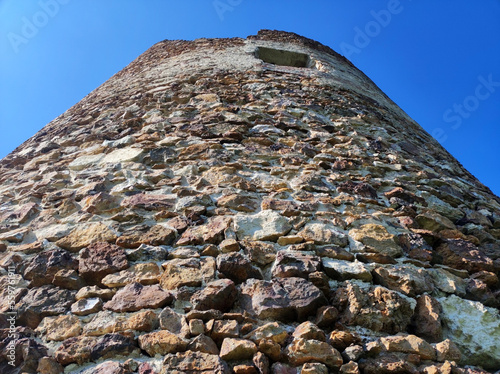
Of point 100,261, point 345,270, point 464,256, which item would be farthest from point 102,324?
point 464,256

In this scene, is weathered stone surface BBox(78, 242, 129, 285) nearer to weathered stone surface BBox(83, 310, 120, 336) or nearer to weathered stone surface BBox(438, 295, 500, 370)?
weathered stone surface BBox(83, 310, 120, 336)

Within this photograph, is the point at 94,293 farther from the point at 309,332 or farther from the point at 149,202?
the point at 309,332

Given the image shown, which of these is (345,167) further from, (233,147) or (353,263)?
(353,263)

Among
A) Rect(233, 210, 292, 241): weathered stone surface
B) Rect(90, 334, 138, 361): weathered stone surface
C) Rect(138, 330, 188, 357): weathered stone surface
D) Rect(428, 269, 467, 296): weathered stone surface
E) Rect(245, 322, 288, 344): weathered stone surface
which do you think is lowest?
Rect(90, 334, 138, 361): weathered stone surface

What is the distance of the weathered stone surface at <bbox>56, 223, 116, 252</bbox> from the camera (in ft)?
6.27

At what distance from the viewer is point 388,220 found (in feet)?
7.02

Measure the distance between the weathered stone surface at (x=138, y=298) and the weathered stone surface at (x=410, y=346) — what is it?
0.77 metres

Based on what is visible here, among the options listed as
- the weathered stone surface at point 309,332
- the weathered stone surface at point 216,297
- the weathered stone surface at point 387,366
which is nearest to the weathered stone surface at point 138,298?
the weathered stone surface at point 216,297

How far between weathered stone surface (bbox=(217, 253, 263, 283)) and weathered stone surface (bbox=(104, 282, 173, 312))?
0.76 ft

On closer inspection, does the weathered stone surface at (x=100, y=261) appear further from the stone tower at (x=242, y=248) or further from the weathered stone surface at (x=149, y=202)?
the weathered stone surface at (x=149, y=202)

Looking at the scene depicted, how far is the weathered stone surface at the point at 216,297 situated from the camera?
1.53 meters

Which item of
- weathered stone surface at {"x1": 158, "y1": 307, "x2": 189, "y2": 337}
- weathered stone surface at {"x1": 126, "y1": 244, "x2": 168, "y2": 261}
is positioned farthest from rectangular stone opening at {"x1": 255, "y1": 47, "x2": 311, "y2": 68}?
weathered stone surface at {"x1": 158, "y1": 307, "x2": 189, "y2": 337}

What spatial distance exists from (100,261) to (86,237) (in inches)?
9.1

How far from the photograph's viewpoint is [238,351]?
135 centimetres
